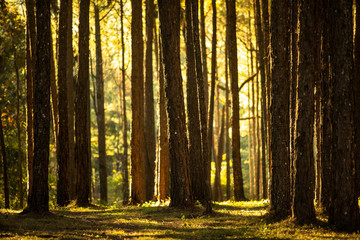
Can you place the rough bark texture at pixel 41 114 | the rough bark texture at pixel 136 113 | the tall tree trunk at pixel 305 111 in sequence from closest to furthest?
the tall tree trunk at pixel 305 111 → the rough bark texture at pixel 41 114 → the rough bark texture at pixel 136 113

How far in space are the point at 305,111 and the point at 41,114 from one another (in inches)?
258

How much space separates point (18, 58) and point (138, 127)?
9513mm

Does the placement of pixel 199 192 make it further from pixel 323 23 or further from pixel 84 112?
pixel 323 23

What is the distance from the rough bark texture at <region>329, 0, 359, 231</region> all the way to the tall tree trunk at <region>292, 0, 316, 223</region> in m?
0.61

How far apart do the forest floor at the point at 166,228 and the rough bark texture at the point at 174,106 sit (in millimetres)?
830

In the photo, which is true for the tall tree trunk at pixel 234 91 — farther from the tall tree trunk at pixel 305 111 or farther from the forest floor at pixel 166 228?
the tall tree trunk at pixel 305 111

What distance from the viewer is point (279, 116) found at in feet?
33.3

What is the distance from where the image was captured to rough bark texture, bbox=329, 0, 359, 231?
27.2 ft

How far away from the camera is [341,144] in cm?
831

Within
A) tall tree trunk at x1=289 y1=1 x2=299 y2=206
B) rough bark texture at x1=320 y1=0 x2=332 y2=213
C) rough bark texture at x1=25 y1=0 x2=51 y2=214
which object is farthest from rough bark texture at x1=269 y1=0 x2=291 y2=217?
rough bark texture at x1=25 y1=0 x2=51 y2=214

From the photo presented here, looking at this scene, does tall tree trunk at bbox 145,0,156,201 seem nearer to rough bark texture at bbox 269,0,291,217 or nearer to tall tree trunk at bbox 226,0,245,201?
tall tree trunk at bbox 226,0,245,201

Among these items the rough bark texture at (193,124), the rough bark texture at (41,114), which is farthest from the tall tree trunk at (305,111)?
the rough bark texture at (41,114)

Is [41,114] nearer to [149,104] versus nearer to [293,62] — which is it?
[293,62]

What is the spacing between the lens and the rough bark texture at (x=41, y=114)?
1117cm
